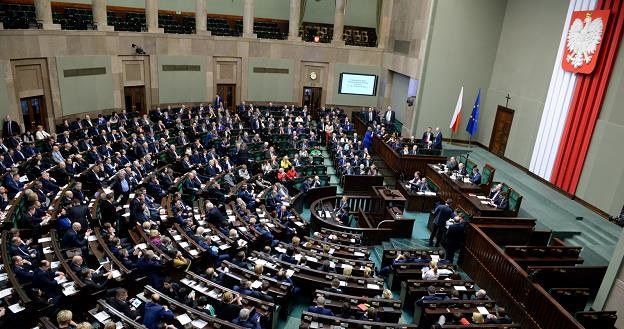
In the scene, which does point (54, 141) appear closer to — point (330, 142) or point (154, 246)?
point (154, 246)

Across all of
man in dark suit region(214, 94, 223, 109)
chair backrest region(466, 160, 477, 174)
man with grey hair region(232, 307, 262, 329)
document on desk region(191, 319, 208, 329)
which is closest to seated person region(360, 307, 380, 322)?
A: man with grey hair region(232, 307, 262, 329)

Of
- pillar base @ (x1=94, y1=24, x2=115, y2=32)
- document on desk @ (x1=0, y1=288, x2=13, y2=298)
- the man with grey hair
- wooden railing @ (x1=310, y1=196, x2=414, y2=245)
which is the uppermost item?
pillar base @ (x1=94, y1=24, x2=115, y2=32)

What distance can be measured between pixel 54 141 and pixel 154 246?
7850mm

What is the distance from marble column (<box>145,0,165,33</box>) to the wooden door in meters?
16.0

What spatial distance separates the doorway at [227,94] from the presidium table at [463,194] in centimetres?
1284

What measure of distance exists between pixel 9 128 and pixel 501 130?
18328 millimetres

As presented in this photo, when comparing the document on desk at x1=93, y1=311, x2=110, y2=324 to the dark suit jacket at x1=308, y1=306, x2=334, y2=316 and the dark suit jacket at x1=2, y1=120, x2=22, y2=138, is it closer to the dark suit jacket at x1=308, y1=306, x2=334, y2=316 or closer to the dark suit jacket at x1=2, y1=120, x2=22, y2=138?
the dark suit jacket at x1=308, y1=306, x2=334, y2=316

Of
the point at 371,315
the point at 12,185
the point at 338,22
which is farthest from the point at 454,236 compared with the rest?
the point at 338,22

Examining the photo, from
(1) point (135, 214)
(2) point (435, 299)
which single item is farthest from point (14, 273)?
(2) point (435, 299)

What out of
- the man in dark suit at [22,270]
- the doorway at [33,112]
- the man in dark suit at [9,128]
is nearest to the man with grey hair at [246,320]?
the man in dark suit at [22,270]

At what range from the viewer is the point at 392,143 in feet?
55.1

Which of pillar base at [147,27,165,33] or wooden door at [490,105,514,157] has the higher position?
pillar base at [147,27,165,33]

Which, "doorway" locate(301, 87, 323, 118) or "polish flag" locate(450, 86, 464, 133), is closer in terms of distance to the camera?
"polish flag" locate(450, 86, 464, 133)

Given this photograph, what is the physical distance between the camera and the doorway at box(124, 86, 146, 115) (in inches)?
791
